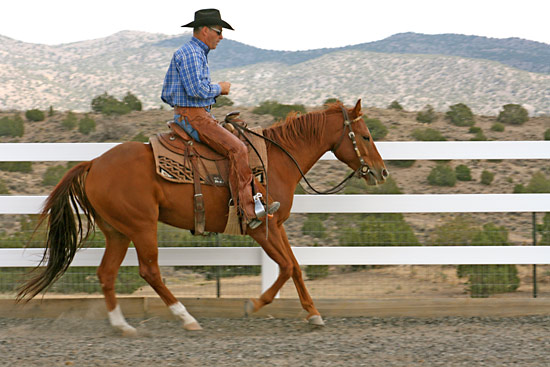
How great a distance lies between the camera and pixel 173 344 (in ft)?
16.8

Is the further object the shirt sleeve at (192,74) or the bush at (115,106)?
the bush at (115,106)

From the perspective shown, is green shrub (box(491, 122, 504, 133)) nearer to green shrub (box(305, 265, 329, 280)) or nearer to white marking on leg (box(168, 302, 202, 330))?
green shrub (box(305, 265, 329, 280))

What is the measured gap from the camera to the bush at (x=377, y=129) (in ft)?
56.0

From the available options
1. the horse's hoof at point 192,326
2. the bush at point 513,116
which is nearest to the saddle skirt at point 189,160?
the horse's hoof at point 192,326

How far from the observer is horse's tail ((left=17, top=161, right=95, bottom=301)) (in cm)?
562

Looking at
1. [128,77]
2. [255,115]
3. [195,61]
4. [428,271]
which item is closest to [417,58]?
[128,77]

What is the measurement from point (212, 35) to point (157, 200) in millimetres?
1518

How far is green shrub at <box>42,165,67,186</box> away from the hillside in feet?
0.88

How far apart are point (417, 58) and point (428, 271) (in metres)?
48.2

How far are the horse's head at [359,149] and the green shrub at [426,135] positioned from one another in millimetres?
11344

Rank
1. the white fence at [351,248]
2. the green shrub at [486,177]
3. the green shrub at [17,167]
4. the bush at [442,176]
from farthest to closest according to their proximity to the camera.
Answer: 1. the green shrub at [17,167]
2. the green shrub at [486,177]
3. the bush at [442,176]
4. the white fence at [351,248]

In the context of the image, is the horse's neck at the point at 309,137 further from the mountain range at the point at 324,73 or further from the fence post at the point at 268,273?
the mountain range at the point at 324,73

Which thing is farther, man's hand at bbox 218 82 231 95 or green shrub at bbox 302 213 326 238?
green shrub at bbox 302 213 326 238

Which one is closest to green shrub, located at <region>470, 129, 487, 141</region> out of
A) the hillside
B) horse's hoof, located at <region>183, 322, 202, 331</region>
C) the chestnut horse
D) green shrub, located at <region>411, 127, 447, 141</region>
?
the hillside
